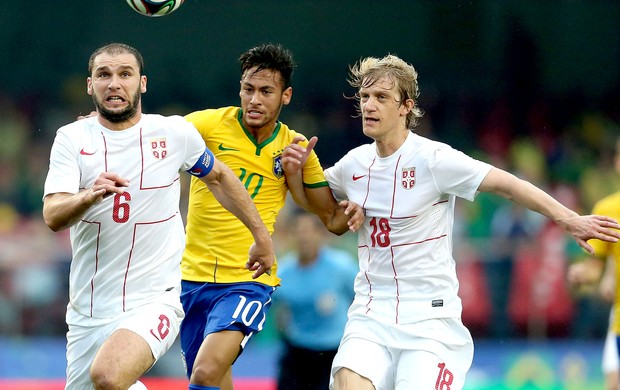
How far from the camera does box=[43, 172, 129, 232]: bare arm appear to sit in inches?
219

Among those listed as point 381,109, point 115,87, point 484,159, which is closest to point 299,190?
point 381,109

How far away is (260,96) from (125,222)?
1323 mm

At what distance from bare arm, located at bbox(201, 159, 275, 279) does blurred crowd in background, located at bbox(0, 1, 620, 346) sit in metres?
5.70

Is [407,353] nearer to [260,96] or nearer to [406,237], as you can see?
[406,237]

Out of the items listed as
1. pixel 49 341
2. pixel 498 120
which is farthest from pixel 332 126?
pixel 49 341

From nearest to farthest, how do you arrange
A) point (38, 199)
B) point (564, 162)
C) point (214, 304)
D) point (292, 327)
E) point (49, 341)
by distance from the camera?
point (214, 304) < point (292, 327) < point (49, 341) < point (38, 199) < point (564, 162)

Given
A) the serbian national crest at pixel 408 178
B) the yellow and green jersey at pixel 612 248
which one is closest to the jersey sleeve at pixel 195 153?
the serbian national crest at pixel 408 178

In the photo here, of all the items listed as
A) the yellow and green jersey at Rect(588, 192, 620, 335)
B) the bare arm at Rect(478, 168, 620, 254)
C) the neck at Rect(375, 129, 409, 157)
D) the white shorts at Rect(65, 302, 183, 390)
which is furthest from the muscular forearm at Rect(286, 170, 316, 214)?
the yellow and green jersey at Rect(588, 192, 620, 335)

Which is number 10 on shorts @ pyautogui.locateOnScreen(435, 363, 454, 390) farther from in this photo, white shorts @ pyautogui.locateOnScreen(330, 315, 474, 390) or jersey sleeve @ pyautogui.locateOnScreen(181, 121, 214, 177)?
jersey sleeve @ pyautogui.locateOnScreen(181, 121, 214, 177)

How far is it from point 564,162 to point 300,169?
10066mm

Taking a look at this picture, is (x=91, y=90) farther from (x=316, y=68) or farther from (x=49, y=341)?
(x=316, y=68)

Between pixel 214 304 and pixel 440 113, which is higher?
pixel 440 113

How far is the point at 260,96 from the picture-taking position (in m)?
7.13

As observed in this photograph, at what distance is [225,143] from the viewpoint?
23.7 ft
